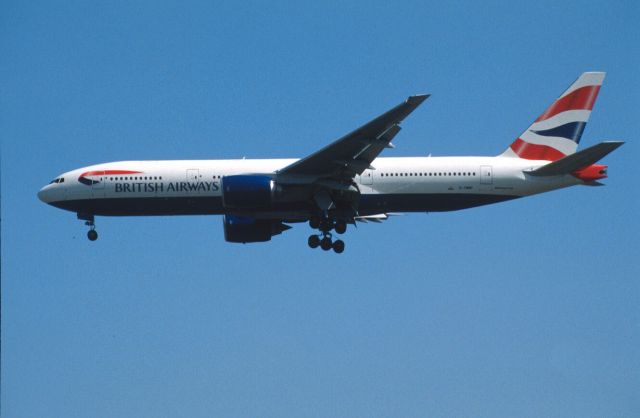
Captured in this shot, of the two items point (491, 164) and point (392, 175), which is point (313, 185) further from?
point (491, 164)

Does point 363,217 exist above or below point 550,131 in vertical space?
below

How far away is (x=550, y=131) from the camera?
3891cm

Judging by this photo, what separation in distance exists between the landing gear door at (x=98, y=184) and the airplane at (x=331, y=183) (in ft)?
0.13

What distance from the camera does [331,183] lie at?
3553 cm

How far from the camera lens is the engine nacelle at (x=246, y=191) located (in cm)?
3459

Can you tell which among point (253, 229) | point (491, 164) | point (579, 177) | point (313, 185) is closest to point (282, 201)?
point (313, 185)

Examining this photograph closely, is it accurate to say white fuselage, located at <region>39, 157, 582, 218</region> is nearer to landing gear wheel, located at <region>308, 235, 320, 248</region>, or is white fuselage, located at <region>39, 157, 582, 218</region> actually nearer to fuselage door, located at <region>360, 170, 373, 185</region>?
fuselage door, located at <region>360, 170, 373, 185</region>

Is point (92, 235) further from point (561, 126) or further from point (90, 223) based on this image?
point (561, 126)

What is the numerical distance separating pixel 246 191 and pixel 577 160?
11679mm

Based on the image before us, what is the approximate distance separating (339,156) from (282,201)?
290cm

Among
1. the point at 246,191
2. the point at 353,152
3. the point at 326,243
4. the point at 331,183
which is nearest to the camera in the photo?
the point at 353,152

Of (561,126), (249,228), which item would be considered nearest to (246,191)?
(249,228)

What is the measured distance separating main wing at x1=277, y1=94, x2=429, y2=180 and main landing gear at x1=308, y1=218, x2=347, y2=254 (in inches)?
87.3

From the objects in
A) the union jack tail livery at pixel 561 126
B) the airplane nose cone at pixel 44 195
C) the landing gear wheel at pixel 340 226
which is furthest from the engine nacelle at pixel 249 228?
the union jack tail livery at pixel 561 126
